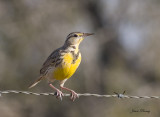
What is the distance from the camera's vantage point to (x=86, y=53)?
67.4 ft

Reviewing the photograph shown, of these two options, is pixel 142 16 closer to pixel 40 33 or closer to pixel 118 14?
pixel 118 14

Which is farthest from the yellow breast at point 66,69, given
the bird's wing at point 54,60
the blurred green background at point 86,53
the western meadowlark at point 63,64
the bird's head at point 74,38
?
the blurred green background at point 86,53

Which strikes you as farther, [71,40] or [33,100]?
[33,100]

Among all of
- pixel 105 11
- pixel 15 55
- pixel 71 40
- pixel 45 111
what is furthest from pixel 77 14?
pixel 71 40

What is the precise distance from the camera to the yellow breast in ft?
28.1

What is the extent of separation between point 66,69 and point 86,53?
11970 millimetres

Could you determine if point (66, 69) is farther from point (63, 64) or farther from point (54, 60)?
point (54, 60)

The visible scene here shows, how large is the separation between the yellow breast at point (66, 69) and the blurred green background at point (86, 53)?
727 cm

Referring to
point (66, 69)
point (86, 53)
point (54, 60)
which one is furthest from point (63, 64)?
point (86, 53)

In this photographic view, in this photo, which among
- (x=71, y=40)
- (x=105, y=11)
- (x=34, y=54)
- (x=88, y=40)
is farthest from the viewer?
(x=105, y=11)

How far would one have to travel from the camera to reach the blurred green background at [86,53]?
693 inches

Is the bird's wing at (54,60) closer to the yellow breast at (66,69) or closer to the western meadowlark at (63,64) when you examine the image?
the western meadowlark at (63,64)

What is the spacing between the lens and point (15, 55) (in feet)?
60.8

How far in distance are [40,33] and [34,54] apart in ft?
4.02
